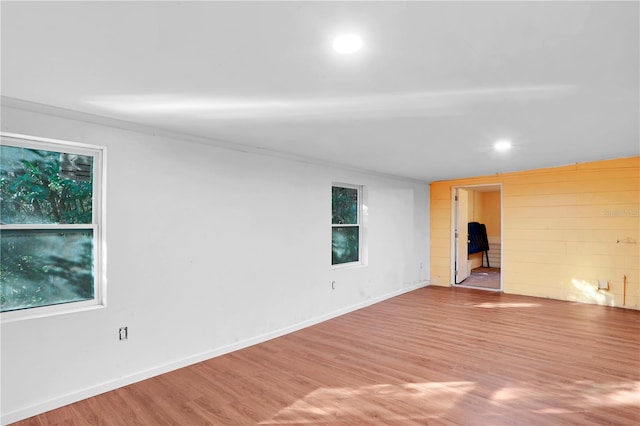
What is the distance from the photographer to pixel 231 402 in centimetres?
259

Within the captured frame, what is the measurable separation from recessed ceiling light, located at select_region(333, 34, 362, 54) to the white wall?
212 centimetres

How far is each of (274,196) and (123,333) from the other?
2.04 m

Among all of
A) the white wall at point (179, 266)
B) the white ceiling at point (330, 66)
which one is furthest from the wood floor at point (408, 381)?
the white ceiling at point (330, 66)

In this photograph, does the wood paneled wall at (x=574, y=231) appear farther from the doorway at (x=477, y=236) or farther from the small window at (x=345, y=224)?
the small window at (x=345, y=224)

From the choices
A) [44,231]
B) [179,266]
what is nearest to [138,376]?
[179,266]

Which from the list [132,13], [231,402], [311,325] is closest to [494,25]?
[132,13]

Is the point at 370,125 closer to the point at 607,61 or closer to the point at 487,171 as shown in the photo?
the point at 607,61

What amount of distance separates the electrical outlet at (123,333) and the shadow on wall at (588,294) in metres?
6.19

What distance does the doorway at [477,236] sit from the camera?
22.8 ft

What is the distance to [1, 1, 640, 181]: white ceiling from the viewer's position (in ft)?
4.64

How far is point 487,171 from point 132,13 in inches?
226

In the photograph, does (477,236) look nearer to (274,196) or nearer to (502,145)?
(502,145)

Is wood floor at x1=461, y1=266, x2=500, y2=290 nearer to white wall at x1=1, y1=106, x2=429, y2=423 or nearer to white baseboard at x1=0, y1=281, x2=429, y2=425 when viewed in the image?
white wall at x1=1, y1=106, x2=429, y2=423

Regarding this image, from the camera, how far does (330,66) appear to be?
6.13ft
